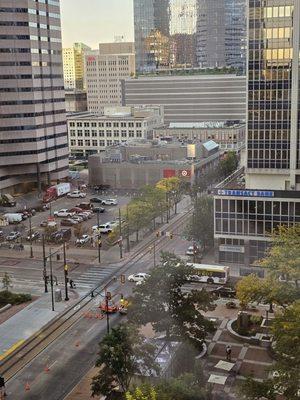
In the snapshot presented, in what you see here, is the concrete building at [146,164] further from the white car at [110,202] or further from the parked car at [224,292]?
the parked car at [224,292]

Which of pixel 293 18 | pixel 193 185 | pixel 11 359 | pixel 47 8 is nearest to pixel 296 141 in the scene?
pixel 293 18

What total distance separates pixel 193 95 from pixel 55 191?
81.3 ft

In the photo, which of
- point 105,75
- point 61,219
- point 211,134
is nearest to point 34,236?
point 61,219

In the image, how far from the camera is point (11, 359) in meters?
13.1

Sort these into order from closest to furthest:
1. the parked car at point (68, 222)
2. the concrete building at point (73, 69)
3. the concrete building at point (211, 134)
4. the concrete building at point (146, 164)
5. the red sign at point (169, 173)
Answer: the parked car at point (68, 222)
the red sign at point (169, 173)
the concrete building at point (146, 164)
the concrete building at point (211, 134)
the concrete building at point (73, 69)

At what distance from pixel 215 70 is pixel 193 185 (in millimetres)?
25774

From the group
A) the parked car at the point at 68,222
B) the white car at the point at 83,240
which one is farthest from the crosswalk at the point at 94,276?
the parked car at the point at 68,222

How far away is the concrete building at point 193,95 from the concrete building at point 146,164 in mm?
16450

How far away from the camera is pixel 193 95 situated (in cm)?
5344

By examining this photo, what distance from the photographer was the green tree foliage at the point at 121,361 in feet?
33.2

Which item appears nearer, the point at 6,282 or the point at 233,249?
the point at 6,282

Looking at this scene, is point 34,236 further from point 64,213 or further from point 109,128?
point 109,128

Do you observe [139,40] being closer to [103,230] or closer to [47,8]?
[47,8]

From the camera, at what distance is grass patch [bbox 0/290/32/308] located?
16.6 meters
